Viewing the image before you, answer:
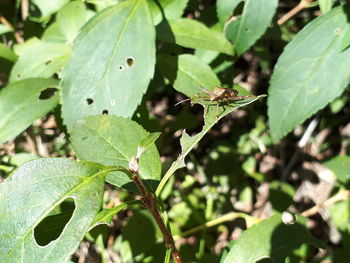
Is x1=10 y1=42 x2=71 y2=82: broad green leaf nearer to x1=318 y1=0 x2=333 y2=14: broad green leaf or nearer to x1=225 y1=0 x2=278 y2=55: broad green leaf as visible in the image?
x1=225 y1=0 x2=278 y2=55: broad green leaf

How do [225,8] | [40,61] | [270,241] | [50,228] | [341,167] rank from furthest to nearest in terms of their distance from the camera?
[341,167] → [40,61] → [225,8] → [270,241] → [50,228]

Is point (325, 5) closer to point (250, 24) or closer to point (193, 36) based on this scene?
point (250, 24)

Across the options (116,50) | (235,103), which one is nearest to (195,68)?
(116,50)

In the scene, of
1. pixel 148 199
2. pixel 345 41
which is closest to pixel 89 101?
pixel 148 199

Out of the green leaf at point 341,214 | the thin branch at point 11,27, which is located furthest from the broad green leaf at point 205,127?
the thin branch at point 11,27

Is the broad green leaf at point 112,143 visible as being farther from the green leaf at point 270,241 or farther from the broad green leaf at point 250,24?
the broad green leaf at point 250,24

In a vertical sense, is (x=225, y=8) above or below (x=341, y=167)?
above
